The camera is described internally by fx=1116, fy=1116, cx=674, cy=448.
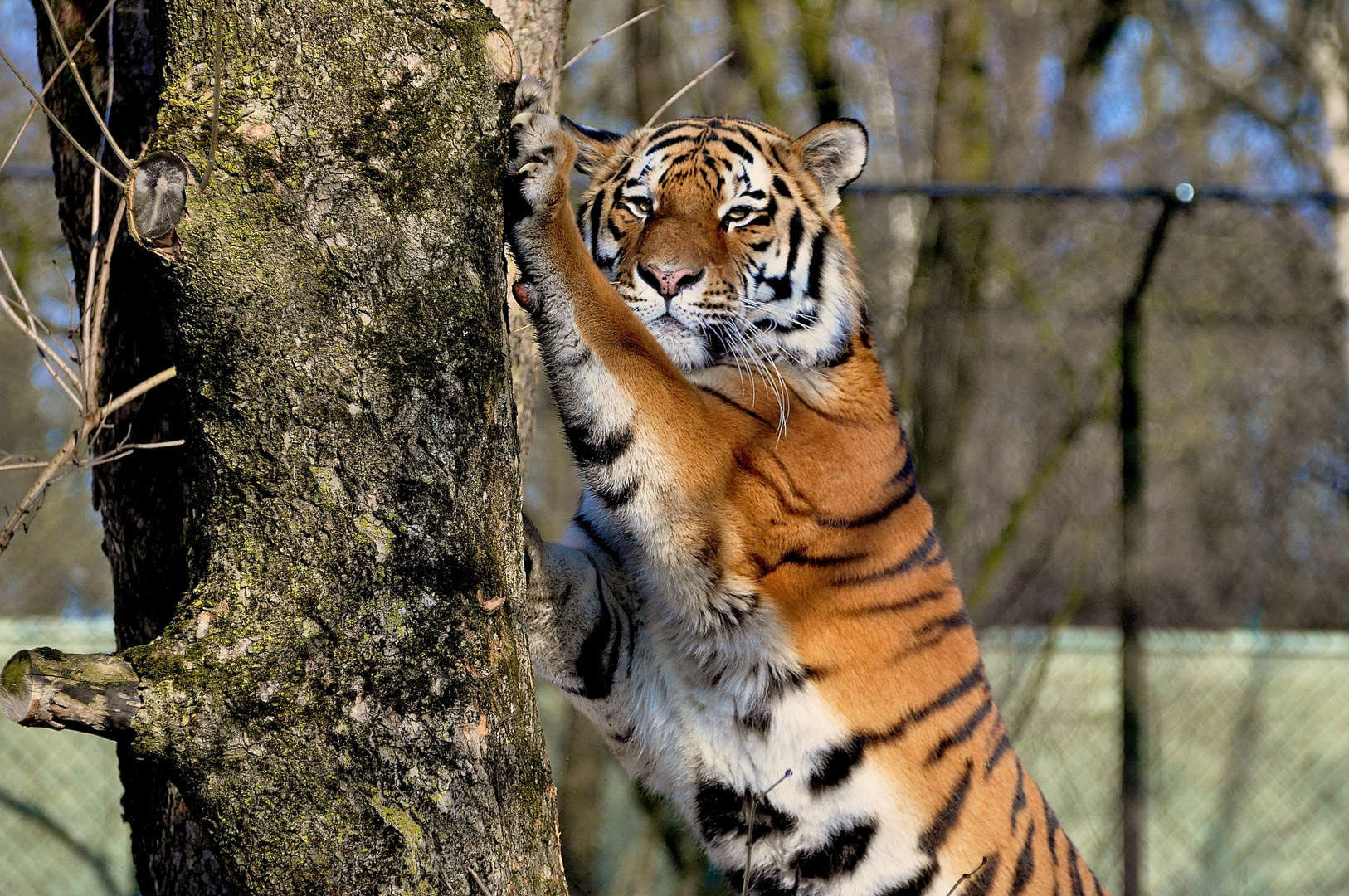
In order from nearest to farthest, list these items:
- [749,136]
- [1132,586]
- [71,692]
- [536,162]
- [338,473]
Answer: [71,692]
[338,473]
[536,162]
[749,136]
[1132,586]

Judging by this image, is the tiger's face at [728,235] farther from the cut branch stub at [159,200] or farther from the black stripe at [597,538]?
the cut branch stub at [159,200]

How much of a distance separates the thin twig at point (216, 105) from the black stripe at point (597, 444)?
74 cm

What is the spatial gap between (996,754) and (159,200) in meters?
1.97

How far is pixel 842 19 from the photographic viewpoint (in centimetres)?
594

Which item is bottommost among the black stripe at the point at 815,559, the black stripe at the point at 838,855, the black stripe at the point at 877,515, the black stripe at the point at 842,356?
the black stripe at the point at 838,855

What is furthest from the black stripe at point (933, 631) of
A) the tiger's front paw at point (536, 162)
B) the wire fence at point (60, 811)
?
the wire fence at point (60, 811)

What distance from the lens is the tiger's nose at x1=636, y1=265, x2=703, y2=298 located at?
216 centimetres

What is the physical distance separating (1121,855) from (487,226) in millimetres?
3691

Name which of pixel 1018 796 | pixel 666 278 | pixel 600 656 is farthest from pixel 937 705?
pixel 666 278

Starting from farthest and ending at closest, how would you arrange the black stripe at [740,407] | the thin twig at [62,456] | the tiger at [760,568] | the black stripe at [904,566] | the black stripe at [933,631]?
1. the black stripe at [933,631]
2. the black stripe at [904,566]
3. the black stripe at [740,407]
4. the tiger at [760,568]
5. the thin twig at [62,456]

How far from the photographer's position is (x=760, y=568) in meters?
2.03

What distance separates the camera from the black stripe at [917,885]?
220cm

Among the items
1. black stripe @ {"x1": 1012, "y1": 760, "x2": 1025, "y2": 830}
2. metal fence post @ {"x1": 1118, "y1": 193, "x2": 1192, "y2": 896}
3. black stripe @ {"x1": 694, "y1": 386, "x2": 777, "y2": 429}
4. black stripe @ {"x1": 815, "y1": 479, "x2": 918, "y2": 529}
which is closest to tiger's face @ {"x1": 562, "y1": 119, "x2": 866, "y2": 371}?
black stripe @ {"x1": 694, "y1": 386, "x2": 777, "y2": 429}

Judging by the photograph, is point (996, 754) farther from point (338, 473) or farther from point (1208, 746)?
point (1208, 746)
